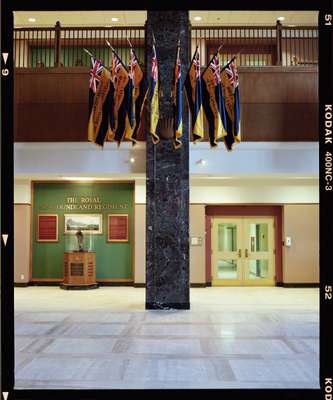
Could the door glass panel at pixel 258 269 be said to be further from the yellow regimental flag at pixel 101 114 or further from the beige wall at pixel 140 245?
the yellow regimental flag at pixel 101 114

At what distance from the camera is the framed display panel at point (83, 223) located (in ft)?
55.5

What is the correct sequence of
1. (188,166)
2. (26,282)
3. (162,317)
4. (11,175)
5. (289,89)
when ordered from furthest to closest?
(26,282)
(289,89)
(188,166)
(162,317)
(11,175)

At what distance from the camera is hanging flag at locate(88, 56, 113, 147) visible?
11758 mm

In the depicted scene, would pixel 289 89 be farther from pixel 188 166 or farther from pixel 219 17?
pixel 219 17

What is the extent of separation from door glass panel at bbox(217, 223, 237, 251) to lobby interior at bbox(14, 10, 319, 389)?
37mm

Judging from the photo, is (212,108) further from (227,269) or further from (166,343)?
(227,269)

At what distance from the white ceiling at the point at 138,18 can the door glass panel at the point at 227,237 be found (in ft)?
23.5

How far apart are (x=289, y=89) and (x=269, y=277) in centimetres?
670

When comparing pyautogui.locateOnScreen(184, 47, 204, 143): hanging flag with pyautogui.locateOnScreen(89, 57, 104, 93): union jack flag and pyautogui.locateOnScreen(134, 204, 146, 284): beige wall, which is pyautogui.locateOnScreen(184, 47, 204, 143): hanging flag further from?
pyautogui.locateOnScreen(134, 204, 146, 284): beige wall

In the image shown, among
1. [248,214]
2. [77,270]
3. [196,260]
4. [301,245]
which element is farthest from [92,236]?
[301,245]

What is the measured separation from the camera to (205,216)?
17031mm

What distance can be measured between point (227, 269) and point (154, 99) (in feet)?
25.0
